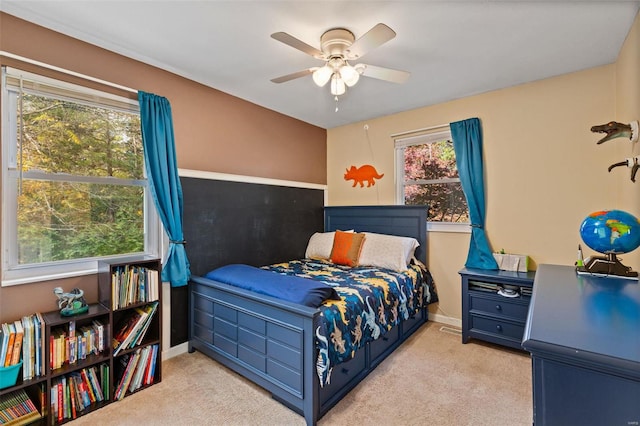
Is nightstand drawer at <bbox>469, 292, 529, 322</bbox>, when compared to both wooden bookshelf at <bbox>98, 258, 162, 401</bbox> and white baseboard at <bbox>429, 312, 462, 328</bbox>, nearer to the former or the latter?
white baseboard at <bbox>429, 312, 462, 328</bbox>

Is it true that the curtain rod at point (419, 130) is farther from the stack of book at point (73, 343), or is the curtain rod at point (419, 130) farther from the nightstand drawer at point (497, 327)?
the stack of book at point (73, 343)

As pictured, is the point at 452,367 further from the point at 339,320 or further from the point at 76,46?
the point at 76,46

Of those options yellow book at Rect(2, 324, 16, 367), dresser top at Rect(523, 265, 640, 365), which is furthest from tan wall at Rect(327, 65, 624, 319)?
yellow book at Rect(2, 324, 16, 367)

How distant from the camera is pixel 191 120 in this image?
272cm

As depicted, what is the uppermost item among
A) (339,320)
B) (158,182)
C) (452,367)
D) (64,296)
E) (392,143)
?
(392,143)

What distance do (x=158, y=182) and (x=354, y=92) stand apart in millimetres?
2071

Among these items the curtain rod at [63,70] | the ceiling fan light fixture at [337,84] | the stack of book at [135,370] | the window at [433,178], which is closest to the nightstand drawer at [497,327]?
the window at [433,178]

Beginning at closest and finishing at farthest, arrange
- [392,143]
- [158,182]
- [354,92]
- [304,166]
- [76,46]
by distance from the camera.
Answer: [76,46] → [158,182] → [354,92] → [392,143] → [304,166]

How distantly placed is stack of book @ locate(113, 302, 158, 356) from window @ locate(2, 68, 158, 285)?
46 centimetres

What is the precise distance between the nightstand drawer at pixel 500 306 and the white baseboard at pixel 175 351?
2713 mm

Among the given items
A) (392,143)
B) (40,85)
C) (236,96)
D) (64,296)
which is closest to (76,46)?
(40,85)

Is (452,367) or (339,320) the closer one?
(339,320)

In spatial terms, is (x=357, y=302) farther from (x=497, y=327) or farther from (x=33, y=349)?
(x=33, y=349)

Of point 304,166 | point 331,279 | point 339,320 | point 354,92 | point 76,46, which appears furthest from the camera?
point 304,166
